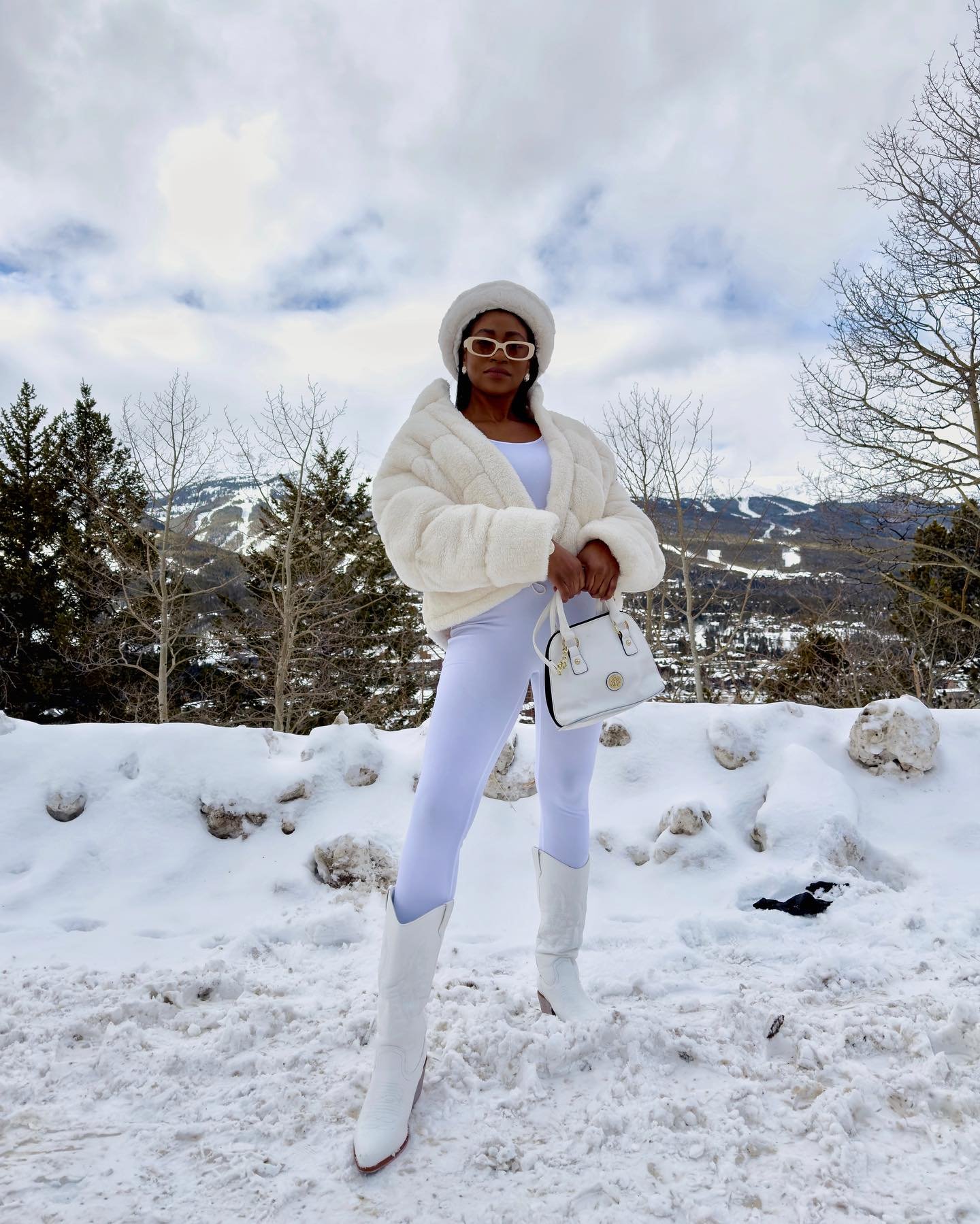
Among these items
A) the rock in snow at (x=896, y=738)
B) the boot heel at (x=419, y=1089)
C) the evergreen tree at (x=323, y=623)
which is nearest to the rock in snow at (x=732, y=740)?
the rock in snow at (x=896, y=738)

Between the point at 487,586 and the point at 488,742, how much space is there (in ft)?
1.28

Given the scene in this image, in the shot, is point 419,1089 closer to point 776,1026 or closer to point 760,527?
point 776,1026

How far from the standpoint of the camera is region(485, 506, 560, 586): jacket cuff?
157 cm

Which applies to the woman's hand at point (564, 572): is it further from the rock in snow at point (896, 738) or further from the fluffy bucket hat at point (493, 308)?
the rock in snow at point (896, 738)

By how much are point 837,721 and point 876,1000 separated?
221 cm

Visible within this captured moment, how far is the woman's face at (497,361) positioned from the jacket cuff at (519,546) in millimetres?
568

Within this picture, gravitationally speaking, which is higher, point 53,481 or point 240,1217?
point 53,481

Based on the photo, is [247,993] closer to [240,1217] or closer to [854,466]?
[240,1217]

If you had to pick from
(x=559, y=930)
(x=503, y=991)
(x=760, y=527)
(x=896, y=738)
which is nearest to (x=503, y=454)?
(x=559, y=930)

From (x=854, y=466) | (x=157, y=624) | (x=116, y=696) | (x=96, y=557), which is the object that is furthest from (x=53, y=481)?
(x=854, y=466)

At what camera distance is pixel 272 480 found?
57.6 feet

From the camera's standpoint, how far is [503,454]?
6.12 feet

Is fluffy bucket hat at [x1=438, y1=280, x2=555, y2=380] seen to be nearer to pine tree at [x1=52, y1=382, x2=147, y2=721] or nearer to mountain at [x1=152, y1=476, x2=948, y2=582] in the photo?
mountain at [x1=152, y1=476, x2=948, y2=582]

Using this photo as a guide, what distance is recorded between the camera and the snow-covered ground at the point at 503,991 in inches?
48.6
